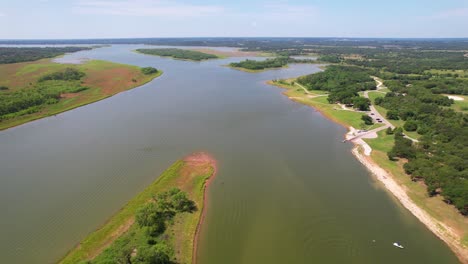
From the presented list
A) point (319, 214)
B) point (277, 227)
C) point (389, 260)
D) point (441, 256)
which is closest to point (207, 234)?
point (277, 227)

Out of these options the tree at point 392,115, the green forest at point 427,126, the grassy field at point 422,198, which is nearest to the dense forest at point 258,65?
the green forest at point 427,126

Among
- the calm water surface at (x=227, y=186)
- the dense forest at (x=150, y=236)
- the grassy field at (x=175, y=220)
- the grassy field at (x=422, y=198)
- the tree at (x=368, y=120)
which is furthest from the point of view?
the tree at (x=368, y=120)

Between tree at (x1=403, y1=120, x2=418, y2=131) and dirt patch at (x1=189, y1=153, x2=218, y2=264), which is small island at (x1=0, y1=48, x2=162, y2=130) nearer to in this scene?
dirt patch at (x1=189, y1=153, x2=218, y2=264)

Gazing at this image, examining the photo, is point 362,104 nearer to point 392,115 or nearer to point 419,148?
point 392,115

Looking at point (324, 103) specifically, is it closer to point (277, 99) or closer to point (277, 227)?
point (277, 99)

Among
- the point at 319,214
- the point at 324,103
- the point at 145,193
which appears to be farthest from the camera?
the point at 324,103

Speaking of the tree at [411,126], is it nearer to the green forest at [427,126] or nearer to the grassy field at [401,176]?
the green forest at [427,126]
